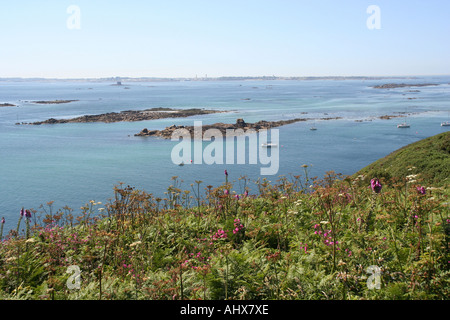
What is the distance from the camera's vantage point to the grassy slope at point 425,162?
2047 cm

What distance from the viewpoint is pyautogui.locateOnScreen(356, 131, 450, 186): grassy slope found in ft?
67.2

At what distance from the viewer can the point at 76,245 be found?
6.60m

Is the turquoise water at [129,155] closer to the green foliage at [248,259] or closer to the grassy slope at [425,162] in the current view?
the grassy slope at [425,162]

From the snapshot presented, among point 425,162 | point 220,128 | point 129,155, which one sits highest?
point 425,162

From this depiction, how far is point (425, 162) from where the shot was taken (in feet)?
75.2

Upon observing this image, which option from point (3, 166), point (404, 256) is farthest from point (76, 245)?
point (3, 166)

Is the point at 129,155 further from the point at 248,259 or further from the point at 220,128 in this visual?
the point at 248,259

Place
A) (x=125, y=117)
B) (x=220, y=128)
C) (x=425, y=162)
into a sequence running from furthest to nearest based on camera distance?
(x=125, y=117), (x=220, y=128), (x=425, y=162)

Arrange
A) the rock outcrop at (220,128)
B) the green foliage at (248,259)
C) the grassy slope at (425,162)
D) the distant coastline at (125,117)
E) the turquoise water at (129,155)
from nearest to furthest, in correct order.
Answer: the green foliage at (248,259) → the grassy slope at (425,162) → the turquoise water at (129,155) → the rock outcrop at (220,128) → the distant coastline at (125,117)

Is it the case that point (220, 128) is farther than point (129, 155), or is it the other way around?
point (220, 128)

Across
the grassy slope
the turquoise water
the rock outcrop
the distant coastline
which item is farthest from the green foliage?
the distant coastline

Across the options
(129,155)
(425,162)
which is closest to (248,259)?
(425,162)

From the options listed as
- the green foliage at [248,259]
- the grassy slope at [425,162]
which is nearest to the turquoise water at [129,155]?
the grassy slope at [425,162]
